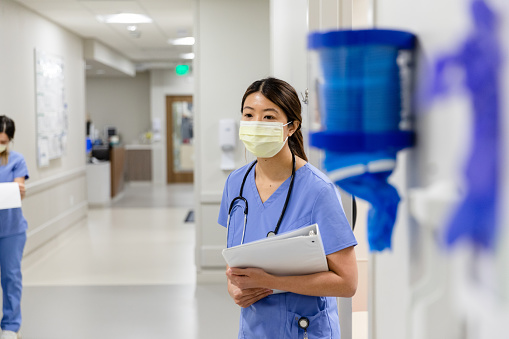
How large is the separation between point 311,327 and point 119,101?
14635 mm

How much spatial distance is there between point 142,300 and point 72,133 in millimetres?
4432

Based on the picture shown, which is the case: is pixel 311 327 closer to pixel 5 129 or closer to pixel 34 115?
pixel 5 129

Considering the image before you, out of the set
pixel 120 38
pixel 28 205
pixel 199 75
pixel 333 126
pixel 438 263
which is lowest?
pixel 28 205

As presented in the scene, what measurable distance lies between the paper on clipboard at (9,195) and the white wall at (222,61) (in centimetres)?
236

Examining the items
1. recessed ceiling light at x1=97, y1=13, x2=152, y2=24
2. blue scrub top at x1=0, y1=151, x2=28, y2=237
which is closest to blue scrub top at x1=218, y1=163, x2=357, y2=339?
blue scrub top at x1=0, y1=151, x2=28, y2=237

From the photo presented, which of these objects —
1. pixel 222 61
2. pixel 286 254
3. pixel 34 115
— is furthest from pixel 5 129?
pixel 34 115

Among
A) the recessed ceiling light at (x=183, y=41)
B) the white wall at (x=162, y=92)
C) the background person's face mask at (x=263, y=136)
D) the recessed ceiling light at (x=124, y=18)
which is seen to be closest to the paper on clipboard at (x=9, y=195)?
the background person's face mask at (x=263, y=136)

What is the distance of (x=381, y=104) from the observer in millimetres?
606

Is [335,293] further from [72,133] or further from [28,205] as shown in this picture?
[72,133]

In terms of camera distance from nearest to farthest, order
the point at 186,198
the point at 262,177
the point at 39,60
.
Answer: the point at 262,177, the point at 39,60, the point at 186,198

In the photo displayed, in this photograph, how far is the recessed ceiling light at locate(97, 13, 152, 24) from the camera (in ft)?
25.2

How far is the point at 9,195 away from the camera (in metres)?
3.66

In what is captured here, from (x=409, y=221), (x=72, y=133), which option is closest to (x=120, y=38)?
(x=72, y=133)

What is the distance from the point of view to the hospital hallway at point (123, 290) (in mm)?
4543
